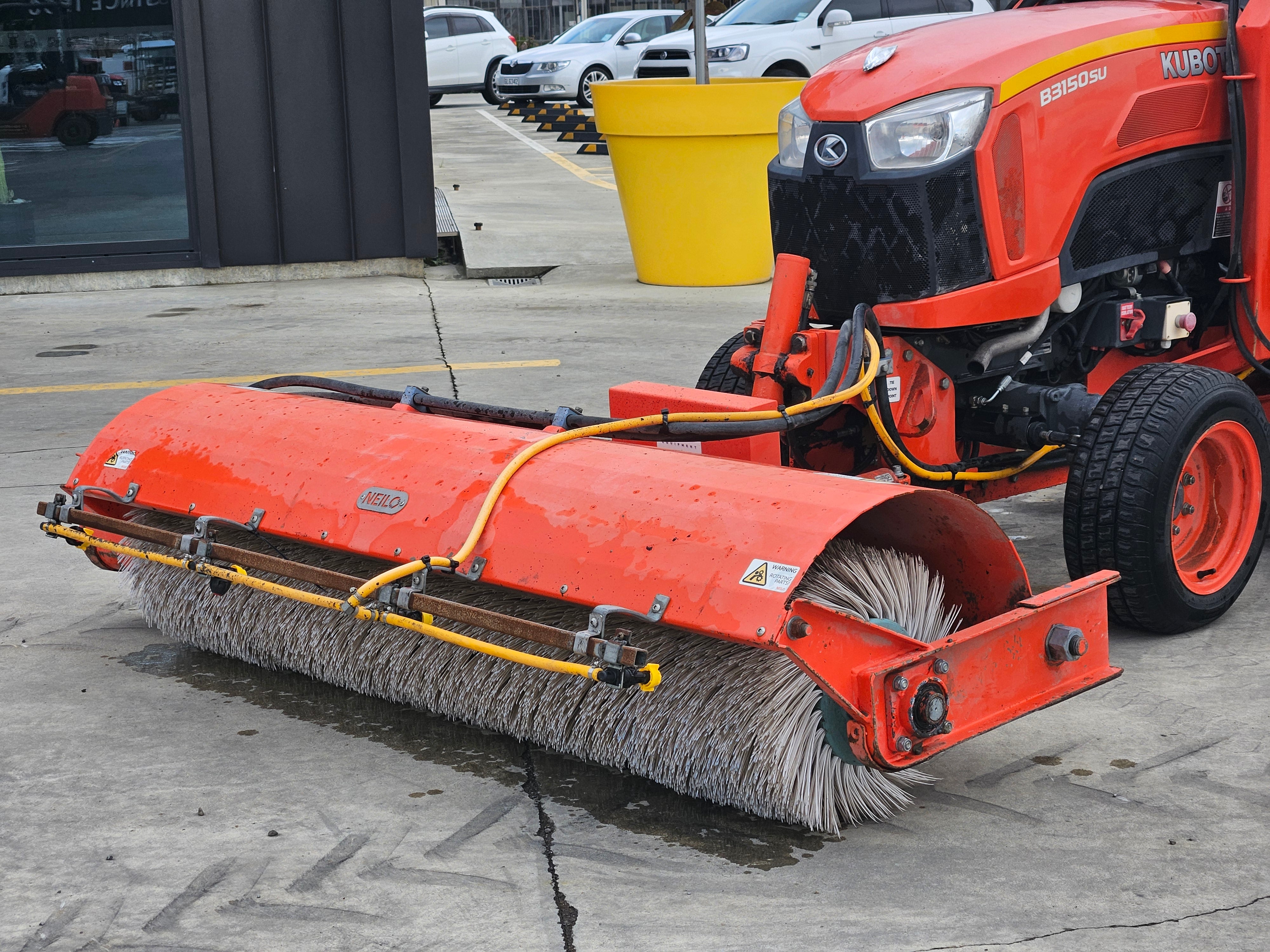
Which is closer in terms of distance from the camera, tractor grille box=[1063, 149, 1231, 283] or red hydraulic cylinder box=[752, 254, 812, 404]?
red hydraulic cylinder box=[752, 254, 812, 404]

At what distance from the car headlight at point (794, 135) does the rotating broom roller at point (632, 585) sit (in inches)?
17.4

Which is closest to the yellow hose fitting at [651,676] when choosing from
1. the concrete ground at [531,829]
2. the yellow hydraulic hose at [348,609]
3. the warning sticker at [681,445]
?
the yellow hydraulic hose at [348,609]

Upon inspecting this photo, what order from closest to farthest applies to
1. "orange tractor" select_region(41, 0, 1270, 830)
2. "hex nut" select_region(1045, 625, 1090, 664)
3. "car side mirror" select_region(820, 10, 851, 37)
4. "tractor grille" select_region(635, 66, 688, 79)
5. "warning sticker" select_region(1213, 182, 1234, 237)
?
"orange tractor" select_region(41, 0, 1270, 830)
"hex nut" select_region(1045, 625, 1090, 664)
"warning sticker" select_region(1213, 182, 1234, 237)
"car side mirror" select_region(820, 10, 851, 37)
"tractor grille" select_region(635, 66, 688, 79)

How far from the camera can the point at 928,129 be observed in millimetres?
3668

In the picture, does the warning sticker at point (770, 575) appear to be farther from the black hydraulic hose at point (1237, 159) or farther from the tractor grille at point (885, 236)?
the black hydraulic hose at point (1237, 159)

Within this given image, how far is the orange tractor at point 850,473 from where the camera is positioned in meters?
2.78

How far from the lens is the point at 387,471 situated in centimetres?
330

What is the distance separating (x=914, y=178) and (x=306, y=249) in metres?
7.15

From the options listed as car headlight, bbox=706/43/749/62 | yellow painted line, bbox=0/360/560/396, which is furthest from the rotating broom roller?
car headlight, bbox=706/43/749/62

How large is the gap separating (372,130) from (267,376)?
11.3 feet

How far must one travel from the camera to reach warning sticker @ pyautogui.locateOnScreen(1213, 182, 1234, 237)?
13.5ft

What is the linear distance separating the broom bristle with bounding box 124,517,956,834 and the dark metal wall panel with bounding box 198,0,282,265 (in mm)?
6848

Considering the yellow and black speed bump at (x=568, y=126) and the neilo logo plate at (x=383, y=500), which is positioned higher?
the yellow and black speed bump at (x=568, y=126)

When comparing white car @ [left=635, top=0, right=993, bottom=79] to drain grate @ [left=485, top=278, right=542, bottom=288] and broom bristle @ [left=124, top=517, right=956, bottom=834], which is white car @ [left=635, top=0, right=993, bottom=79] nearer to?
drain grate @ [left=485, top=278, right=542, bottom=288]
